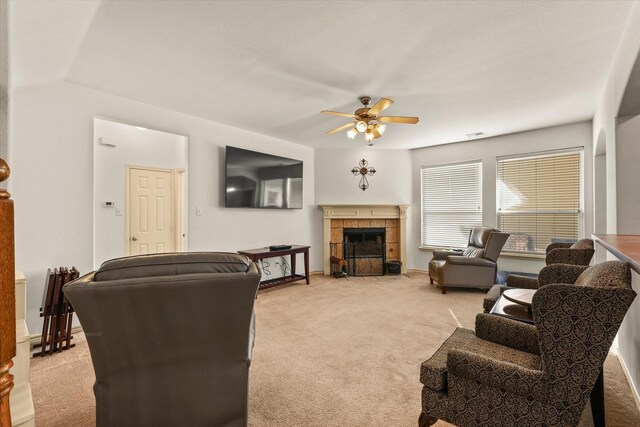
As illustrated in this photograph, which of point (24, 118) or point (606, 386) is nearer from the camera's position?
point (606, 386)

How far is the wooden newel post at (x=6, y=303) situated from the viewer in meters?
0.56

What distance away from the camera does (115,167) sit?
4562 mm

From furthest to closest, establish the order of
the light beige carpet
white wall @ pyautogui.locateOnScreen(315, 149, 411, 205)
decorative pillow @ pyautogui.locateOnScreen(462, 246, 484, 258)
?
white wall @ pyautogui.locateOnScreen(315, 149, 411, 205)
decorative pillow @ pyautogui.locateOnScreen(462, 246, 484, 258)
the light beige carpet

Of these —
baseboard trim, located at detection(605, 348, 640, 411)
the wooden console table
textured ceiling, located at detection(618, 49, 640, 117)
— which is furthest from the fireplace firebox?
textured ceiling, located at detection(618, 49, 640, 117)

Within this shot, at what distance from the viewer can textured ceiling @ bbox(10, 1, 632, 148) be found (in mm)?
2119

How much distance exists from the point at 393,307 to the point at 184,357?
3063 millimetres

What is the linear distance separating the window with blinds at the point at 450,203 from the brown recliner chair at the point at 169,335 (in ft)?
17.6

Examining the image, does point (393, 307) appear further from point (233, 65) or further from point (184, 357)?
point (233, 65)

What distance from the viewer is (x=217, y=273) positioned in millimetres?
1398

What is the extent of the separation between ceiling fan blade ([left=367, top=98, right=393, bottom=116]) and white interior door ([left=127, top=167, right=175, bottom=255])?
3702 mm

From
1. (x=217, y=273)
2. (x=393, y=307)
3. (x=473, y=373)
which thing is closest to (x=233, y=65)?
(x=217, y=273)

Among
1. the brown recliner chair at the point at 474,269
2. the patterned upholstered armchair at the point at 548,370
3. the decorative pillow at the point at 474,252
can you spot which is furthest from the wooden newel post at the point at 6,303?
the decorative pillow at the point at 474,252

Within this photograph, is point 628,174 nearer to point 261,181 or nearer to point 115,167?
point 261,181

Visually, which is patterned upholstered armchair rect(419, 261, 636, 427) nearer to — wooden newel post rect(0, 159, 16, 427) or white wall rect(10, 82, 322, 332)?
wooden newel post rect(0, 159, 16, 427)
